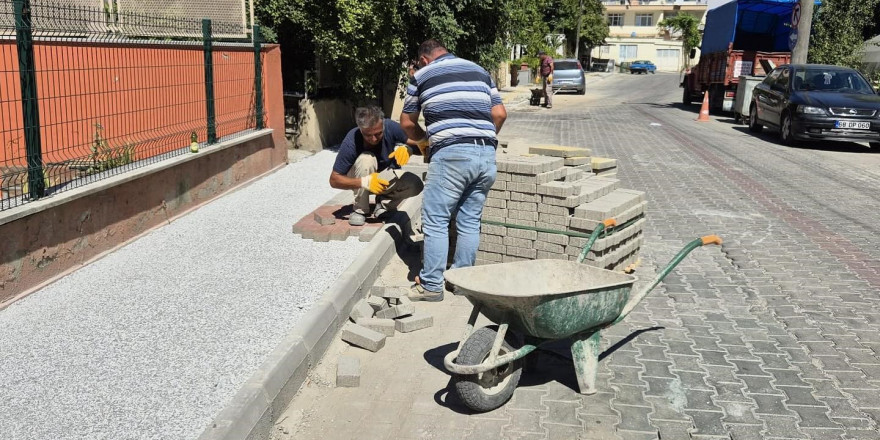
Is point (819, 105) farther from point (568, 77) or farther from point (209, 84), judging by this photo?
point (568, 77)

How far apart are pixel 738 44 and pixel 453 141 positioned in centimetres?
2315

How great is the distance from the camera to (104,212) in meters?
6.72

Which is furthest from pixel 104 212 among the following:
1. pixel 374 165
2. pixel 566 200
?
pixel 566 200

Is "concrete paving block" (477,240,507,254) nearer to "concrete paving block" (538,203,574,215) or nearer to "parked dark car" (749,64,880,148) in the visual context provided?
"concrete paving block" (538,203,574,215)

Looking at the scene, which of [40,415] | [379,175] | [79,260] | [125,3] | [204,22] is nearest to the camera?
[40,415]

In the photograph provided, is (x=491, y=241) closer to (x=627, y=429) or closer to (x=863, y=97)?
(x=627, y=429)

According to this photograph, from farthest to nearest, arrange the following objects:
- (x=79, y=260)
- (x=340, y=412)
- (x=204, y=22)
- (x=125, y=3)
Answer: (x=125, y=3) < (x=204, y=22) < (x=79, y=260) < (x=340, y=412)

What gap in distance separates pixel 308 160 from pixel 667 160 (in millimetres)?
6259

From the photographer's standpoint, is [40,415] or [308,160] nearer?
[40,415]

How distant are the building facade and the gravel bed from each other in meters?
89.9

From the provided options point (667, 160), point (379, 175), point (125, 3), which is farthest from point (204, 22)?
point (667, 160)

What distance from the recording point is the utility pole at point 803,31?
65.0 feet

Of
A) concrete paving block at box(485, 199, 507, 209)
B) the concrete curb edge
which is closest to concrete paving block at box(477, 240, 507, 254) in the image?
concrete paving block at box(485, 199, 507, 209)

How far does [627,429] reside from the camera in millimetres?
4059
